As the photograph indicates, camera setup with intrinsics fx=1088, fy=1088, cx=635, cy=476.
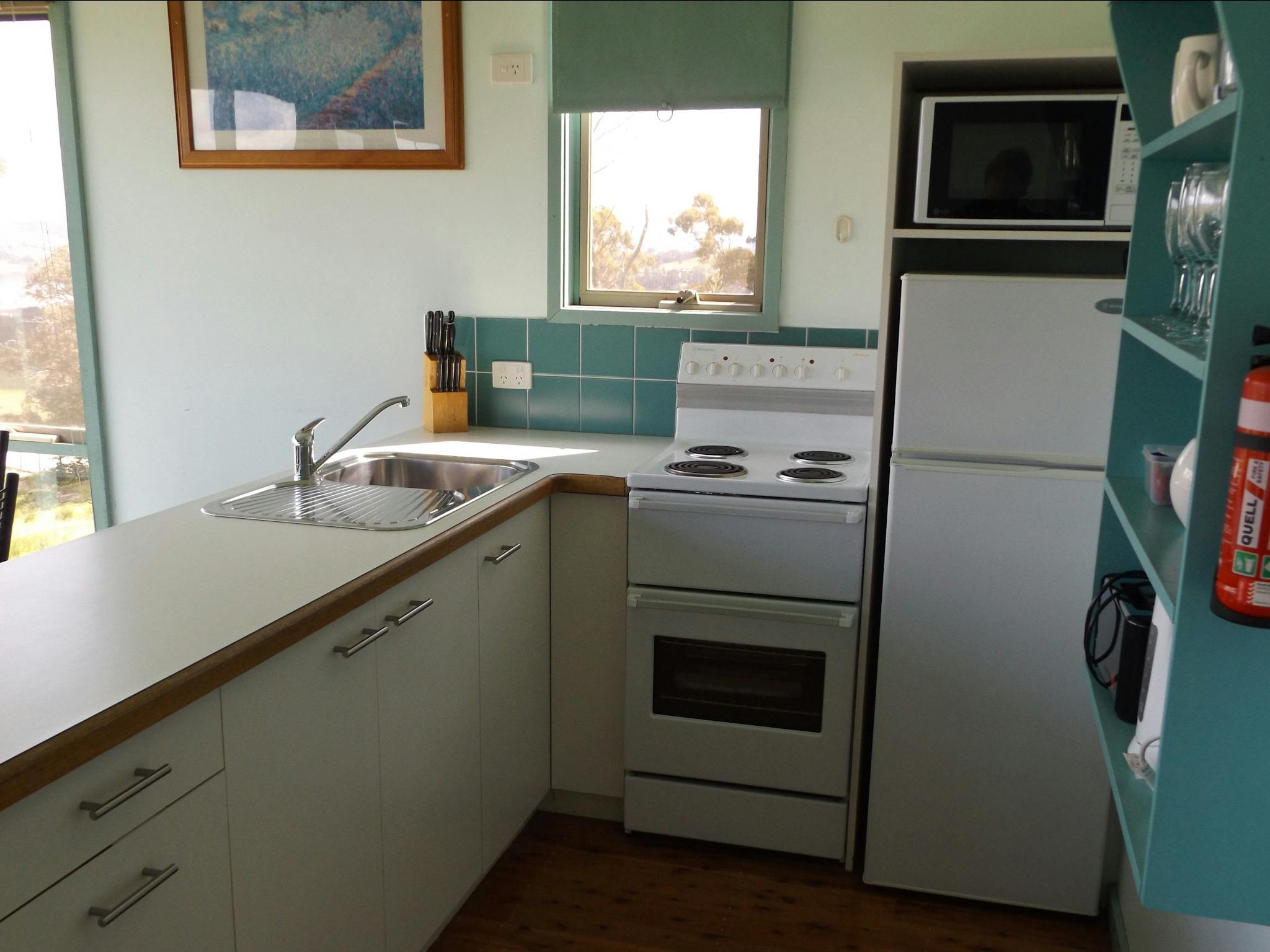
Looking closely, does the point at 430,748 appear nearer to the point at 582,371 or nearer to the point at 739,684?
the point at 739,684

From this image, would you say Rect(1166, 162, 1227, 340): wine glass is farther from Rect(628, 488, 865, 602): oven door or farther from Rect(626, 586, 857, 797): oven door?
Rect(626, 586, 857, 797): oven door

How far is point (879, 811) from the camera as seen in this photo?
2.47 m

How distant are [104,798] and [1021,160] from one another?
2040mm

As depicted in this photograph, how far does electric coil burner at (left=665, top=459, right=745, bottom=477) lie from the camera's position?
97.7 inches

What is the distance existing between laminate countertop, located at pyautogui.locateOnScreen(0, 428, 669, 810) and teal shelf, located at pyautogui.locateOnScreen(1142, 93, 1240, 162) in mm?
1226

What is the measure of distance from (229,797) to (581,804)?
147 centimetres

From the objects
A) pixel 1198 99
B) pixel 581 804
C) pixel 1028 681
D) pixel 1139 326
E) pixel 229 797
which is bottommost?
pixel 581 804

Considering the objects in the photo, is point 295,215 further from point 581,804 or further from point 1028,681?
point 1028,681

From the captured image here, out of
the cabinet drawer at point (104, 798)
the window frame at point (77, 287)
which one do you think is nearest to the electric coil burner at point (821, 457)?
the cabinet drawer at point (104, 798)

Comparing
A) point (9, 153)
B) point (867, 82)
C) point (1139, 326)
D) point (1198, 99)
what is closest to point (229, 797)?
point (1139, 326)

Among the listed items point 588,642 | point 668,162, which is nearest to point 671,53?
point 668,162

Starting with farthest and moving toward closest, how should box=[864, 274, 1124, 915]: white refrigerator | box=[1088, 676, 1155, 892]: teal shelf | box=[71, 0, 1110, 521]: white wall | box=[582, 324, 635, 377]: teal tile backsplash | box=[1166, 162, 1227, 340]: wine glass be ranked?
box=[582, 324, 635, 377]: teal tile backsplash, box=[71, 0, 1110, 521]: white wall, box=[864, 274, 1124, 915]: white refrigerator, box=[1166, 162, 1227, 340]: wine glass, box=[1088, 676, 1155, 892]: teal shelf

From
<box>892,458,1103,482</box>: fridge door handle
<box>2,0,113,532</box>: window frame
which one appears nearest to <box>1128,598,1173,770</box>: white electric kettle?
<box>892,458,1103,482</box>: fridge door handle

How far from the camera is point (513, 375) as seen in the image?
3.18 metres
